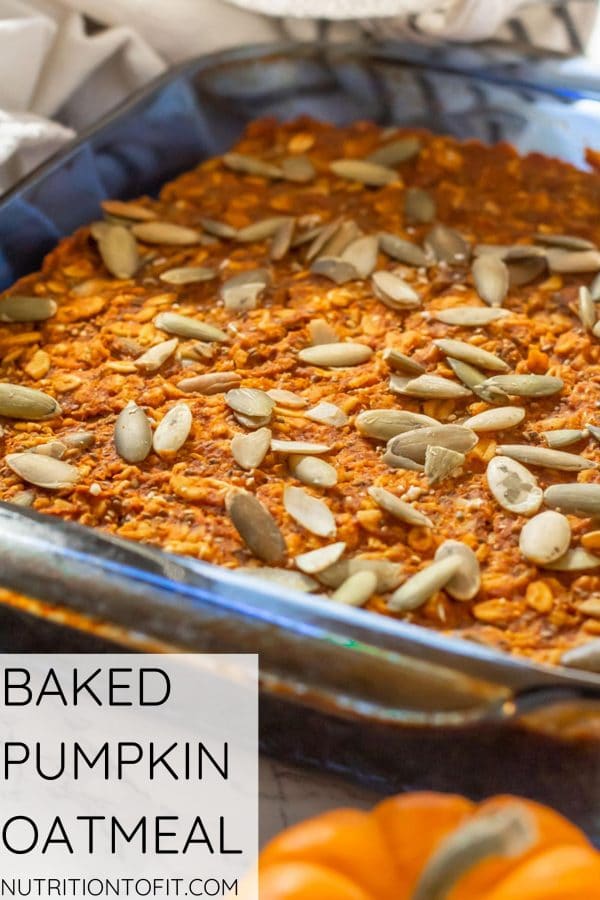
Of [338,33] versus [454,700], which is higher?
[338,33]

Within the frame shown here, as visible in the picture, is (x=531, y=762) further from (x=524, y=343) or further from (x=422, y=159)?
(x=422, y=159)

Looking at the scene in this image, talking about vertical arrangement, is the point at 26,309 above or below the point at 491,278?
above

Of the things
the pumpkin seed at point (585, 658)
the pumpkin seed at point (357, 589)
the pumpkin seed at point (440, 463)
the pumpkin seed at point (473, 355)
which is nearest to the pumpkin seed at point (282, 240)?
the pumpkin seed at point (473, 355)

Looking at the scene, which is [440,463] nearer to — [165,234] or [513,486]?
[513,486]

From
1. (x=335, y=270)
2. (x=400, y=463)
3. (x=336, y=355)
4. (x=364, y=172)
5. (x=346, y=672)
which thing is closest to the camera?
(x=346, y=672)

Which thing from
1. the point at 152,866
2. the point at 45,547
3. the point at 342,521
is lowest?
the point at 152,866

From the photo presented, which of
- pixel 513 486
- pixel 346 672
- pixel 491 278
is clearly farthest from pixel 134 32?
pixel 346 672

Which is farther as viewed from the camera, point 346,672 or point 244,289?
point 244,289

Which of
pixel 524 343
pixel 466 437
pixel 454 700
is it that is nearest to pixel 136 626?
pixel 454 700
